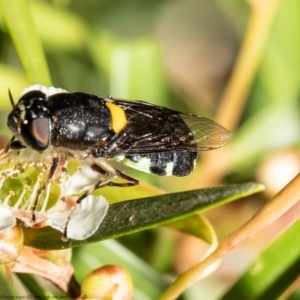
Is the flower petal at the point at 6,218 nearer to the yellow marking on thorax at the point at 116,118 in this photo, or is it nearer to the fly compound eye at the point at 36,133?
the fly compound eye at the point at 36,133

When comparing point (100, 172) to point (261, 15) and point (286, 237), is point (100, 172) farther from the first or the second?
point (261, 15)

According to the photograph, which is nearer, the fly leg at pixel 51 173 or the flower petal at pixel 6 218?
the flower petal at pixel 6 218

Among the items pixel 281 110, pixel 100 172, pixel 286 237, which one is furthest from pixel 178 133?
pixel 281 110

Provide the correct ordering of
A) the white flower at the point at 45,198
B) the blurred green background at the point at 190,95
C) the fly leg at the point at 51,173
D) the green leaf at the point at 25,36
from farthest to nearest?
the blurred green background at the point at 190,95, the green leaf at the point at 25,36, the fly leg at the point at 51,173, the white flower at the point at 45,198

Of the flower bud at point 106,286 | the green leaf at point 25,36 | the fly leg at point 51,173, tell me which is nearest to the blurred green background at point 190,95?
the green leaf at point 25,36

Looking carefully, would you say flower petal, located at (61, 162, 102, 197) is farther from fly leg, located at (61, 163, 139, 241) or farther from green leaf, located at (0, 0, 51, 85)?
green leaf, located at (0, 0, 51, 85)

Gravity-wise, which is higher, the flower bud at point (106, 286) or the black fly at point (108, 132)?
the black fly at point (108, 132)

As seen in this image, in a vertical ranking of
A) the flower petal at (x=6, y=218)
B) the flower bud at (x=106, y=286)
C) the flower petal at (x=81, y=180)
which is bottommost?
the flower petal at (x=6, y=218)
